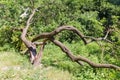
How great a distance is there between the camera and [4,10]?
1414 cm

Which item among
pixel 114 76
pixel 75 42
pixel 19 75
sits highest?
pixel 19 75

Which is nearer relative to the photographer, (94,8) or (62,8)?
(62,8)

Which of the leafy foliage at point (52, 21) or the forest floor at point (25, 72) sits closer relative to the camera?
the forest floor at point (25, 72)

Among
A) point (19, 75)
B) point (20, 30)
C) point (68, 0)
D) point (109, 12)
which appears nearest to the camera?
point (19, 75)

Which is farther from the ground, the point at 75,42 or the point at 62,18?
the point at 62,18

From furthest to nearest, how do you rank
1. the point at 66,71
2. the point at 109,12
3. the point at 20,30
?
the point at 109,12, the point at 20,30, the point at 66,71

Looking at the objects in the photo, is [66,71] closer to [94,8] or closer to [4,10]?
[4,10]

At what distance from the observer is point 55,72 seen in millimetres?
9117

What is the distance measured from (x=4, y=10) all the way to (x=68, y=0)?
3.16m

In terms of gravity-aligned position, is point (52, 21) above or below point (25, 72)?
below

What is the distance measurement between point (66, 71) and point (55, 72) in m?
0.40

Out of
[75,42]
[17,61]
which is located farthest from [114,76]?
[75,42]

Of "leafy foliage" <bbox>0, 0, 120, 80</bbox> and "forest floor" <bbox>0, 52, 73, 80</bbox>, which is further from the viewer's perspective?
"leafy foliage" <bbox>0, 0, 120, 80</bbox>

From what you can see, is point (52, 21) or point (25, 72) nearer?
point (25, 72)
